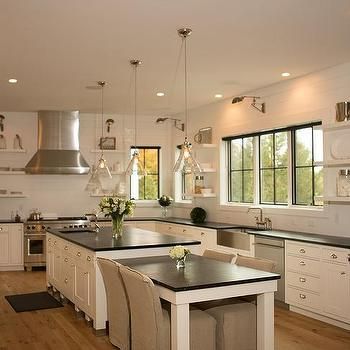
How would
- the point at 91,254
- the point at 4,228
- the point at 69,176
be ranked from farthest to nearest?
1. the point at 69,176
2. the point at 4,228
3. the point at 91,254

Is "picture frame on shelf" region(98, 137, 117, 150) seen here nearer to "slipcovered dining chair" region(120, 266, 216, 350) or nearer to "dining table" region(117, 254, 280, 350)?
"dining table" region(117, 254, 280, 350)

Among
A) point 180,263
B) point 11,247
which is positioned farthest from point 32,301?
point 180,263

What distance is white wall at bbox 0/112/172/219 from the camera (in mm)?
9250

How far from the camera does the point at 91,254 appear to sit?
4.94m

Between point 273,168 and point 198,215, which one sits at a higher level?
point 273,168

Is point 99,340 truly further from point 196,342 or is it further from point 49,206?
point 49,206

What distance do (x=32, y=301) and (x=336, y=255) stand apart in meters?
3.95

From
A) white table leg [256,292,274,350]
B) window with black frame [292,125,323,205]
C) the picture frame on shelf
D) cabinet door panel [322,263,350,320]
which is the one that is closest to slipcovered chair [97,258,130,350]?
white table leg [256,292,274,350]

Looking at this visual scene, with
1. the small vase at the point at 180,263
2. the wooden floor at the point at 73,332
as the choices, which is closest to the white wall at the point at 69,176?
the wooden floor at the point at 73,332

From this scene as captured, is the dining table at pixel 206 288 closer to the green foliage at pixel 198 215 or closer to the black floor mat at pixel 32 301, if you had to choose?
the black floor mat at pixel 32 301

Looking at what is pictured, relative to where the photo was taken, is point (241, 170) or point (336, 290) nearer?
point (336, 290)

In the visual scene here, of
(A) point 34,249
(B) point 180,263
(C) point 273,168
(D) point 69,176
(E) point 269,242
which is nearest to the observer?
(B) point 180,263

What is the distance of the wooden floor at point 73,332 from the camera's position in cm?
455

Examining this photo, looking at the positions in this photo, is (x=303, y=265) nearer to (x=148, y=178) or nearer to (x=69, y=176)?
(x=148, y=178)
